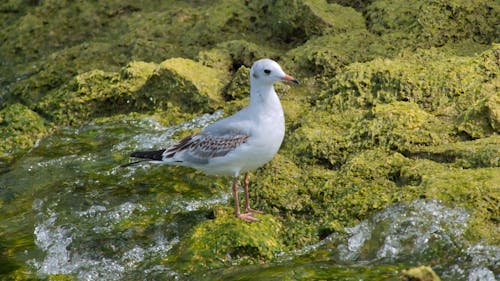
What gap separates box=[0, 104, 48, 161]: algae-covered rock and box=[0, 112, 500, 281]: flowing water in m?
0.28

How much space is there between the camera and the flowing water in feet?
19.0

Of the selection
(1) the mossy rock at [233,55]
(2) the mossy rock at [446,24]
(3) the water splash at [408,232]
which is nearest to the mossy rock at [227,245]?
(3) the water splash at [408,232]

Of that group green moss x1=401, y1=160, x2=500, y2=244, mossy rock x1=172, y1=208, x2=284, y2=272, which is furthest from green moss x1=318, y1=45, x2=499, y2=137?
mossy rock x1=172, y1=208, x2=284, y2=272

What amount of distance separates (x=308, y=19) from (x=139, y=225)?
3934mm

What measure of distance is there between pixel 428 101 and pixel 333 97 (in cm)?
98

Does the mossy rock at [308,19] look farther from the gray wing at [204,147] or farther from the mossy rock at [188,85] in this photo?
the gray wing at [204,147]

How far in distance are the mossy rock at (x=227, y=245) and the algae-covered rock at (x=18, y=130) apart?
3.58 m

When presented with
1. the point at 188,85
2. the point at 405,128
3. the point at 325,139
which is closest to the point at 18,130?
the point at 188,85

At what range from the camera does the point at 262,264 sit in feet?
20.1

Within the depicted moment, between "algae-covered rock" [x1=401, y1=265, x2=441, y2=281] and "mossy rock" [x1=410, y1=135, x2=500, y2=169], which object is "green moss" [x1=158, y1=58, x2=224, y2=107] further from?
"algae-covered rock" [x1=401, y1=265, x2=441, y2=281]

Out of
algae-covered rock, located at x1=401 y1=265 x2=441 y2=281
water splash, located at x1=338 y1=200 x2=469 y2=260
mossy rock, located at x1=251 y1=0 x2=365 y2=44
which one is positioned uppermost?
mossy rock, located at x1=251 y1=0 x2=365 y2=44

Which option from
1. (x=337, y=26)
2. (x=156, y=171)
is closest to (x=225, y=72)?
(x=337, y=26)

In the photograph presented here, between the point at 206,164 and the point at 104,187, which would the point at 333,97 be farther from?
the point at 104,187

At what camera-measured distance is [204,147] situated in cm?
700
